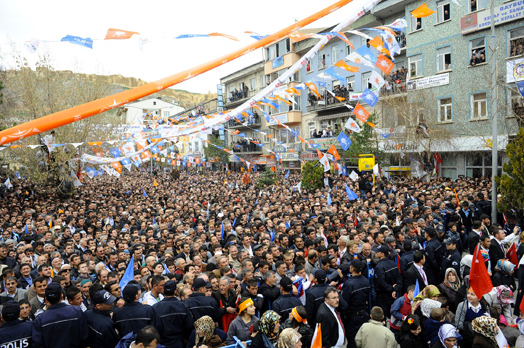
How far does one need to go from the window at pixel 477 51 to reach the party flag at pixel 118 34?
68.3ft

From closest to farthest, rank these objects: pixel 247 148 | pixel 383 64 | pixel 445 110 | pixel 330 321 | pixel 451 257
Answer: pixel 330 321 → pixel 451 257 → pixel 383 64 → pixel 445 110 → pixel 247 148

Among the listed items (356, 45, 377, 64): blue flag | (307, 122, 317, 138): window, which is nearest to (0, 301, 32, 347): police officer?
(356, 45, 377, 64): blue flag

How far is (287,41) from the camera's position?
35.4m

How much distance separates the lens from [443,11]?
22.0 metres

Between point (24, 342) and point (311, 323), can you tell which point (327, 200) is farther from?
point (24, 342)

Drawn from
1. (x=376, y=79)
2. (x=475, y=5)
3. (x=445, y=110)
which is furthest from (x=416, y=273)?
(x=475, y=5)

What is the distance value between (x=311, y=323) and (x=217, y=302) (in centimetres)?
141

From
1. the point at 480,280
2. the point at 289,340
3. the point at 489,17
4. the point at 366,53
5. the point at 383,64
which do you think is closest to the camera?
the point at 289,340

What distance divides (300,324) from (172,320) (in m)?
1.62

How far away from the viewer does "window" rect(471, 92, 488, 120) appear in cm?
2031

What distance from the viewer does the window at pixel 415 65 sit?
2348 cm

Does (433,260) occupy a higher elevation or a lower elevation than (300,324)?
lower

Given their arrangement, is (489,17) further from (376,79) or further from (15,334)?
(15,334)

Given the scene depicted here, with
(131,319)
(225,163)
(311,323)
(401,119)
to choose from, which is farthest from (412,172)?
(225,163)
